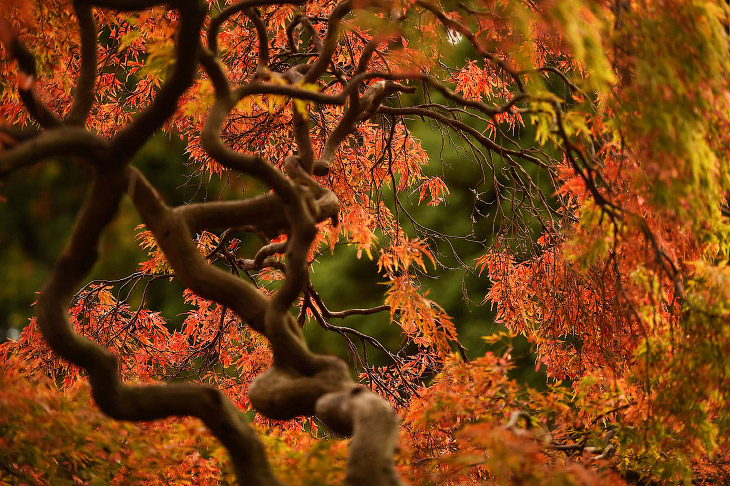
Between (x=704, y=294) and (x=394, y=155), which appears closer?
(x=704, y=294)

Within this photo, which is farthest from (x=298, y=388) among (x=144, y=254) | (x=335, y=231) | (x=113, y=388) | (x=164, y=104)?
(x=144, y=254)

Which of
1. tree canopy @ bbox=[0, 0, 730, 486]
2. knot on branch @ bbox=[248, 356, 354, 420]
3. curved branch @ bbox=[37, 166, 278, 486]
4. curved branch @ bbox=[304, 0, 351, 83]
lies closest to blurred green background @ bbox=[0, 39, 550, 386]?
tree canopy @ bbox=[0, 0, 730, 486]

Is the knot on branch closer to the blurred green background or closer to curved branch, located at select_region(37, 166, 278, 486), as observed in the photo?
curved branch, located at select_region(37, 166, 278, 486)

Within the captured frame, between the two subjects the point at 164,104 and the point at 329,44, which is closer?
the point at 164,104

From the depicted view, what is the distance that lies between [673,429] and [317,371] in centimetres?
170

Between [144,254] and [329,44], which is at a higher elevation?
[329,44]

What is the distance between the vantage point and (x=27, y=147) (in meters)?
2.33

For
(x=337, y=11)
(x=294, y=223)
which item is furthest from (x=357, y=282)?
(x=294, y=223)

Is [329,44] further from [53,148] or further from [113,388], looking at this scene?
[113,388]

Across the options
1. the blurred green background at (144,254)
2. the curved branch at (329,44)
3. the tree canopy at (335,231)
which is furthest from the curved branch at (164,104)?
the blurred green background at (144,254)

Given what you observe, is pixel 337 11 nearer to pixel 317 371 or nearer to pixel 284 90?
pixel 284 90

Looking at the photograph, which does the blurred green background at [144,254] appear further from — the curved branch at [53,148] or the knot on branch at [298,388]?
the curved branch at [53,148]

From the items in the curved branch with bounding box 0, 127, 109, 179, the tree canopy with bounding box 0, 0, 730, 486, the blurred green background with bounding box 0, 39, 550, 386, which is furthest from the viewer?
the blurred green background with bounding box 0, 39, 550, 386

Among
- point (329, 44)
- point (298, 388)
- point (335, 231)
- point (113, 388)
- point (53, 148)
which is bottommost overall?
point (298, 388)
